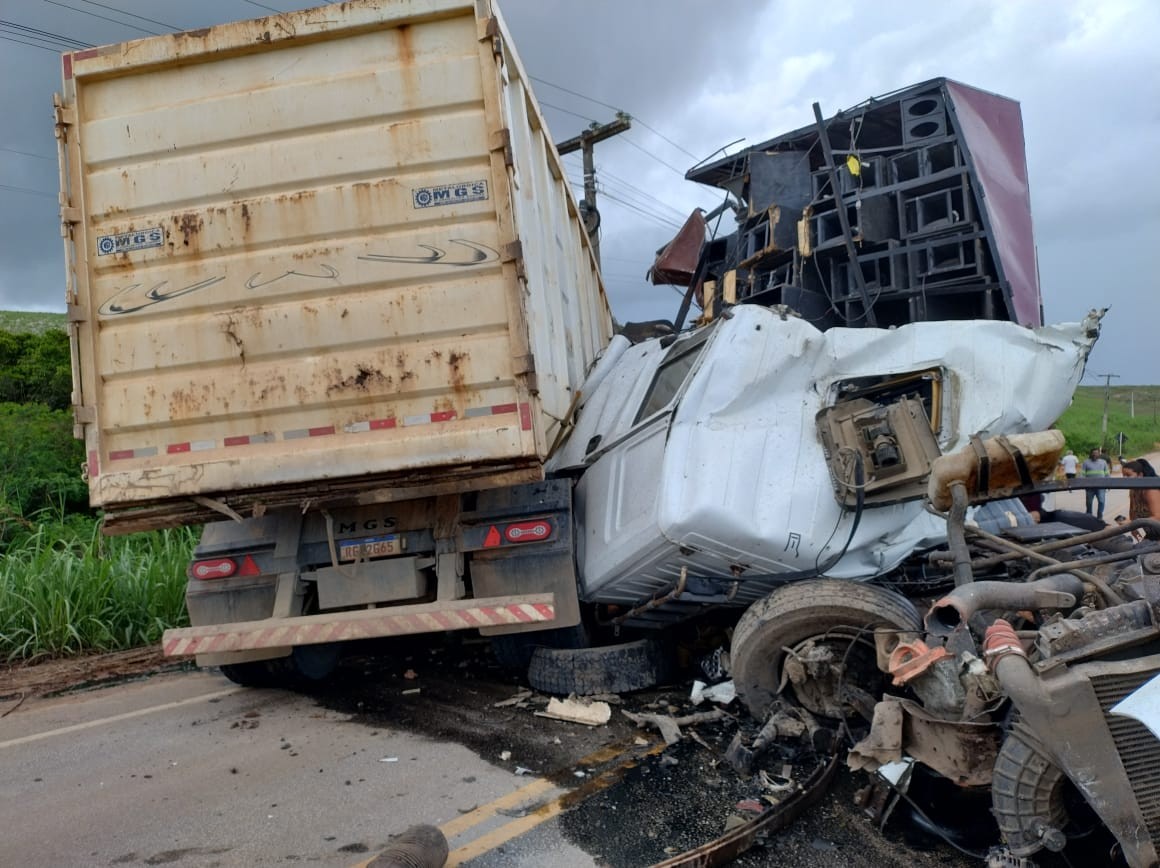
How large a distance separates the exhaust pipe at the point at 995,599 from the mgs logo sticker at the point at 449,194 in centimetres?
265

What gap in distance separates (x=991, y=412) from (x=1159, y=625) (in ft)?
6.33

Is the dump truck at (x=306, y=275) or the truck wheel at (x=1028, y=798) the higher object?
the dump truck at (x=306, y=275)

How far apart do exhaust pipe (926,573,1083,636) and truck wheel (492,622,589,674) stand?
222cm

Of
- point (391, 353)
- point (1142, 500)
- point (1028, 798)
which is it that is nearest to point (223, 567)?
point (391, 353)

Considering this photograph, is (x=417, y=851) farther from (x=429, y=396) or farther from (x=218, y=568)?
(x=218, y=568)

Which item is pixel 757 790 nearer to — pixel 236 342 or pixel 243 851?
pixel 243 851

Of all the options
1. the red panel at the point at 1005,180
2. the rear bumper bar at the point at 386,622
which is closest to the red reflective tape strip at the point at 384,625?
the rear bumper bar at the point at 386,622

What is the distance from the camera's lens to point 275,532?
15.3ft

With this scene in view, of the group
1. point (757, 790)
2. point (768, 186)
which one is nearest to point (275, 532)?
point (757, 790)

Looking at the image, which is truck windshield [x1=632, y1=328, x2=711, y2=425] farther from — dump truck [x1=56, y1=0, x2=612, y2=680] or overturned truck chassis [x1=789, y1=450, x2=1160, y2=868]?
overturned truck chassis [x1=789, y1=450, x2=1160, y2=868]

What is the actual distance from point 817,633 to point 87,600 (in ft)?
19.6

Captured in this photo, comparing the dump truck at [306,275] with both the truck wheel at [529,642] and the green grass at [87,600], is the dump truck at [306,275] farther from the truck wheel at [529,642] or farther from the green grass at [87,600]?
the green grass at [87,600]

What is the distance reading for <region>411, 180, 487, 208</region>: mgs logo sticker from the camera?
159 inches

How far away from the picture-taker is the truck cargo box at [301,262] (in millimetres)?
4016
